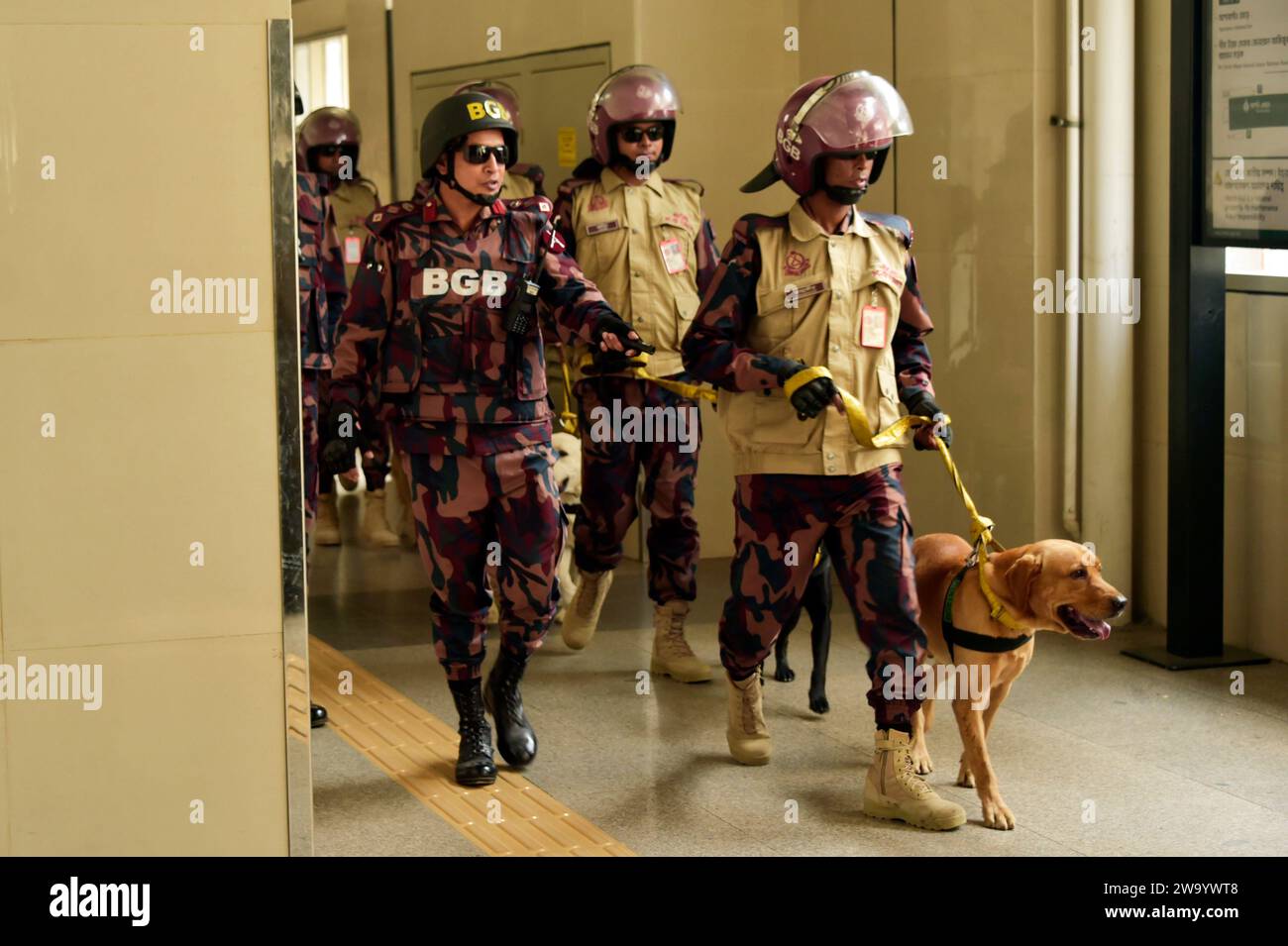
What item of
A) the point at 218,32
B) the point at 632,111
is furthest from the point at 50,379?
the point at 632,111

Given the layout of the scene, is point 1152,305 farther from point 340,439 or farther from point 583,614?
point 340,439

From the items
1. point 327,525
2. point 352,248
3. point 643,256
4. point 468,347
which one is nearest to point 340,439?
point 468,347

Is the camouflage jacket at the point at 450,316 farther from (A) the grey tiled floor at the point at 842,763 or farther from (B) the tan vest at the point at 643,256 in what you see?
(B) the tan vest at the point at 643,256

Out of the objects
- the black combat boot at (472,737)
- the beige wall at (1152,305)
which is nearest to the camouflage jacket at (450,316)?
the black combat boot at (472,737)

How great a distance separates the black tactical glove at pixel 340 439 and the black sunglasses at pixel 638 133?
183cm

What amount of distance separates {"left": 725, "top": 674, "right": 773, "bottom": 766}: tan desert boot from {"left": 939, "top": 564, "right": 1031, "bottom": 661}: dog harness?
729mm

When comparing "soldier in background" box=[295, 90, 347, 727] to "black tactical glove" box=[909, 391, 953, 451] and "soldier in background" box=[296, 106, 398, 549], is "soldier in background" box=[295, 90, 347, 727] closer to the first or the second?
"soldier in background" box=[296, 106, 398, 549]

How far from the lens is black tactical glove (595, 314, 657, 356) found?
478 cm

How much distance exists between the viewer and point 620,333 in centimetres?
480

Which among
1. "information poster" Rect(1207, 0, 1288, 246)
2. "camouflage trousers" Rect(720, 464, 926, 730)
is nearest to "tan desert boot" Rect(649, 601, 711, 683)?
"camouflage trousers" Rect(720, 464, 926, 730)

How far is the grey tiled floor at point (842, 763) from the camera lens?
4.55m

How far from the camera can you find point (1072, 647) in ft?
21.7
